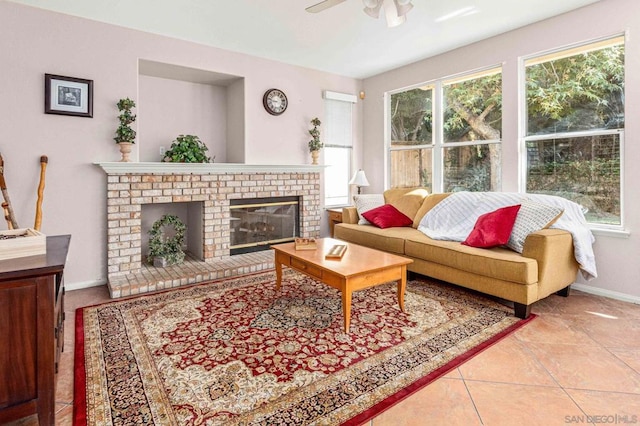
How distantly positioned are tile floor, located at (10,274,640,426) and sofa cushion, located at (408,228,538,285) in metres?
0.38

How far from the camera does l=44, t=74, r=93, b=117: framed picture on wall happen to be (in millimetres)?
3319

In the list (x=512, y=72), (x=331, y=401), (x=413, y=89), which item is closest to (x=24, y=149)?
(x=331, y=401)

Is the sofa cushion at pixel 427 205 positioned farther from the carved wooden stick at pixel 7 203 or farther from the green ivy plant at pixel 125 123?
the carved wooden stick at pixel 7 203

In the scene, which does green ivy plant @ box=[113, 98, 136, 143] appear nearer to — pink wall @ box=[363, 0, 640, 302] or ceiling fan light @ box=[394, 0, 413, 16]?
ceiling fan light @ box=[394, 0, 413, 16]

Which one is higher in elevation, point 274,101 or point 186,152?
point 274,101

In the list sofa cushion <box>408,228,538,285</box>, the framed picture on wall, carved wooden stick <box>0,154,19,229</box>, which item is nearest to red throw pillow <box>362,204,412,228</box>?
sofa cushion <box>408,228,538,285</box>

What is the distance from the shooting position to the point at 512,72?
153 inches

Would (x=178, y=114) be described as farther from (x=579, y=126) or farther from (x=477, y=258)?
(x=579, y=126)

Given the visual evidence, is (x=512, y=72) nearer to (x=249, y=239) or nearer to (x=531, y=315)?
Result: (x=531, y=315)

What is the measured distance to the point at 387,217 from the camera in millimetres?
4297

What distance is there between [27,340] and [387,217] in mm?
3506

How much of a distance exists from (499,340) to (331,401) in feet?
4.36

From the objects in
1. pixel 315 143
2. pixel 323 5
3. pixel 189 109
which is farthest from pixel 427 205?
pixel 189 109

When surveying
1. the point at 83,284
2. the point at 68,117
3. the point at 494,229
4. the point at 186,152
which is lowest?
the point at 83,284
